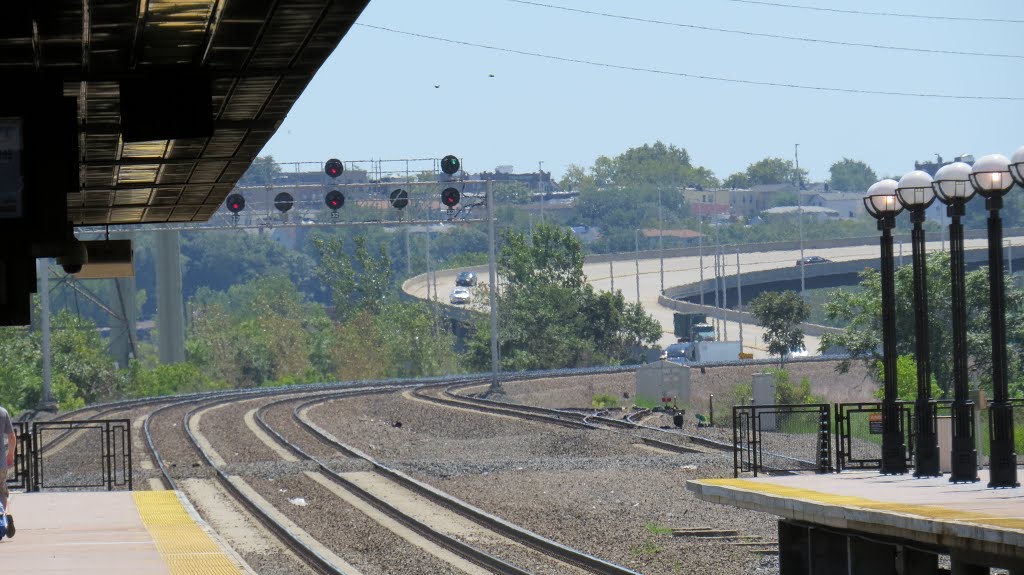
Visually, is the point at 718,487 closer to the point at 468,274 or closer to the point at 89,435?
the point at 89,435

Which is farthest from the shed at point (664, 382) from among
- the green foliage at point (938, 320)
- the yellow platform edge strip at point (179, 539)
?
the yellow platform edge strip at point (179, 539)

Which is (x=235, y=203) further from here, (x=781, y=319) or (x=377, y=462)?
(x=781, y=319)

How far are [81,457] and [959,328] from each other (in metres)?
22.5

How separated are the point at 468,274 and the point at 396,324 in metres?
27.1

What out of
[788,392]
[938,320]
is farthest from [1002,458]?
[938,320]

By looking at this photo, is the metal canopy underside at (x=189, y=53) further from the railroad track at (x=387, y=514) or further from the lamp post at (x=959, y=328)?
the lamp post at (x=959, y=328)

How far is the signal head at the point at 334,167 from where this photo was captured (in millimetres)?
46812

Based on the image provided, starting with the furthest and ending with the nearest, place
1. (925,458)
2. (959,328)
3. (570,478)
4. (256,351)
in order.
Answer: (256,351) < (570,478) < (925,458) < (959,328)

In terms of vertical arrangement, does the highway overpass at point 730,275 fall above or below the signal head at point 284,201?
below

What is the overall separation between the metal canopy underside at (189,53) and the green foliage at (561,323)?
241 feet

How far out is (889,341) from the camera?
17641mm

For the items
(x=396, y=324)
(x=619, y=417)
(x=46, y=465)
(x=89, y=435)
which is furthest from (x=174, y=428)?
(x=396, y=324)

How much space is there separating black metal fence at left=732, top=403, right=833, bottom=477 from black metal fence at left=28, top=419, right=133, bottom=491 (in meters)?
9.54

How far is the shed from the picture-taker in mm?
46594
